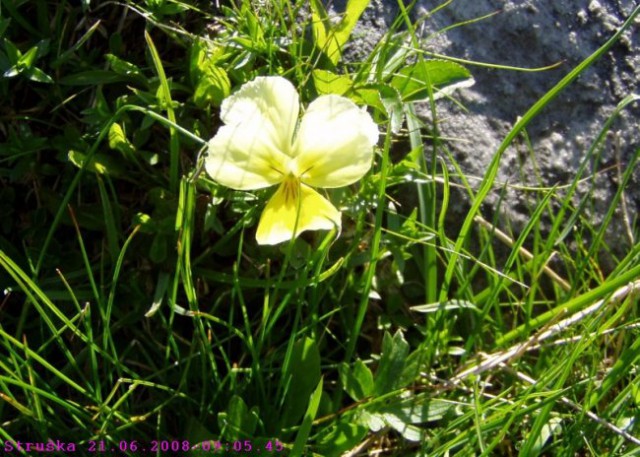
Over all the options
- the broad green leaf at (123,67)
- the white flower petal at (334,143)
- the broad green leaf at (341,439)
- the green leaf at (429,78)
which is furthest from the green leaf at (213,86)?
the broad green leaf at (341,439)

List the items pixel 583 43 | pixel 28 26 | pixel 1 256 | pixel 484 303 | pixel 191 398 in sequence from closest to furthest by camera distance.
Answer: pixel 1 256 < pixel 191 398 < pixel 28 26 < pixel 484 303 < pixel 583 43

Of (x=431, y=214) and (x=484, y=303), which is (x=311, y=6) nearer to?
(x=431, y=214)

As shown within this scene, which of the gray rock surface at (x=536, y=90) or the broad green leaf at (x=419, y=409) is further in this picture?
the gray rock surface at (x=536, y=90)

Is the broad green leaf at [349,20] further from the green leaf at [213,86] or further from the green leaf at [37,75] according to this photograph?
the green leaf at [37,75]

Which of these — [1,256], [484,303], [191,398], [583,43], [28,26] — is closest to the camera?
[1,256]

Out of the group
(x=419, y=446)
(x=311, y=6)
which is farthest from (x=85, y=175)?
(x=419, y=446)

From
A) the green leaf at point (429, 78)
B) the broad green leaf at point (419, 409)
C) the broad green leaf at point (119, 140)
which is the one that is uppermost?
the green leaf at point (429, 78)

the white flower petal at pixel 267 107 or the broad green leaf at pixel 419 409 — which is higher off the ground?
the white flower petal at pixel 267 107
